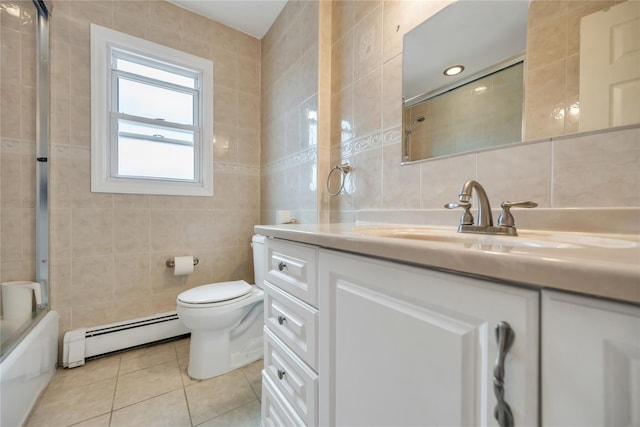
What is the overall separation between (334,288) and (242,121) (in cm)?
191

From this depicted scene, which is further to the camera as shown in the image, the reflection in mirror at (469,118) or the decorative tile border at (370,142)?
the decorative tile border at (370,142)

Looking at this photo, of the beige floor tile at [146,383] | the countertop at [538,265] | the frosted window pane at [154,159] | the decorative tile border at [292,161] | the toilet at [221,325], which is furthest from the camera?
the frosted window pane at [154,159]

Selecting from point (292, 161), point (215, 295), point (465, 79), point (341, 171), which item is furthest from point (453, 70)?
point (215, 295)

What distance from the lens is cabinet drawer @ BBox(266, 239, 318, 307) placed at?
69 cm

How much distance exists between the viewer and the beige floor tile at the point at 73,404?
109cm

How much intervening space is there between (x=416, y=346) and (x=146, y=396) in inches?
57.4

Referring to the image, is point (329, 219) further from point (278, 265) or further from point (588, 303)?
point (588, 303)

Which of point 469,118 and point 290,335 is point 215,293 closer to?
point 290,335

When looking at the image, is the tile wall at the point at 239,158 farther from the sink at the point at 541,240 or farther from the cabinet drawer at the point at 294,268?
the cabinet drawer at the point at 294,268

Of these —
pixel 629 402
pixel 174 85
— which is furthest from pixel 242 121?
pixel 629 402

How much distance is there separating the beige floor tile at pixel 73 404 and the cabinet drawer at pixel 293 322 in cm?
98

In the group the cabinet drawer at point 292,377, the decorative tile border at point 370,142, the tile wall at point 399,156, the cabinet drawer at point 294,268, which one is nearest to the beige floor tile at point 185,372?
the cabinet drawer at point 292,377

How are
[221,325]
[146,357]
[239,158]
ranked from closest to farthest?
[221,325], [146,357], [239,158]

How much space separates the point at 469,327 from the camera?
365 millimetres
